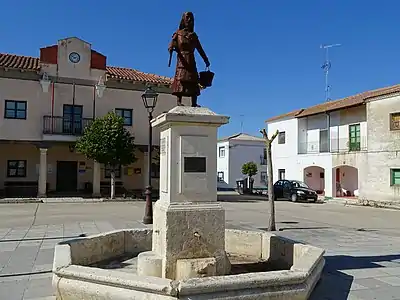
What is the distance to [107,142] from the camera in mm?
23469

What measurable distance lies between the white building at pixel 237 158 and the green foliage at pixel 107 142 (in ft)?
80.0

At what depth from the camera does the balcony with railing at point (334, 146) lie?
27781mm

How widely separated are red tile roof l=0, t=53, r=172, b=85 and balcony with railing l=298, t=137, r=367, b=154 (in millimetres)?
12913

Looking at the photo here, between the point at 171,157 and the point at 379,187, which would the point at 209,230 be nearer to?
the point at 171,157

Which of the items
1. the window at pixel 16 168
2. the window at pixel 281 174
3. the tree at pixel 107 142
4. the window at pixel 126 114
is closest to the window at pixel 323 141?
the window at pixel 281 174

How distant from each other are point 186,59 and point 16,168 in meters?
Answer: 23.6

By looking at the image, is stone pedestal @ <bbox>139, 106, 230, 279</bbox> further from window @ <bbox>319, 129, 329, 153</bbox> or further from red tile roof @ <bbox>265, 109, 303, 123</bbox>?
red tile roof @ <bbox>265, 109, 303, 123</bbox>

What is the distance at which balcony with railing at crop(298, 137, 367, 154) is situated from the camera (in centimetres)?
2778

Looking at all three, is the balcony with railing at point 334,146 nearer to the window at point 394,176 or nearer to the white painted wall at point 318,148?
the white painted wall at point 318,148

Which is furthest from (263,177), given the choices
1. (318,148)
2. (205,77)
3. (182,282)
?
(182,282)

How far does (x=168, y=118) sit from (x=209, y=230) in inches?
62.6

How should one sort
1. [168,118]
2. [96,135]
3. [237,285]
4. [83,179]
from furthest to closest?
[83,179] → [96,135] → [168,118] → [237,285]

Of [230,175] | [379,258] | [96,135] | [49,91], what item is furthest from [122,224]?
[230,175]

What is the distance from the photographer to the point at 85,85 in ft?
85.7
